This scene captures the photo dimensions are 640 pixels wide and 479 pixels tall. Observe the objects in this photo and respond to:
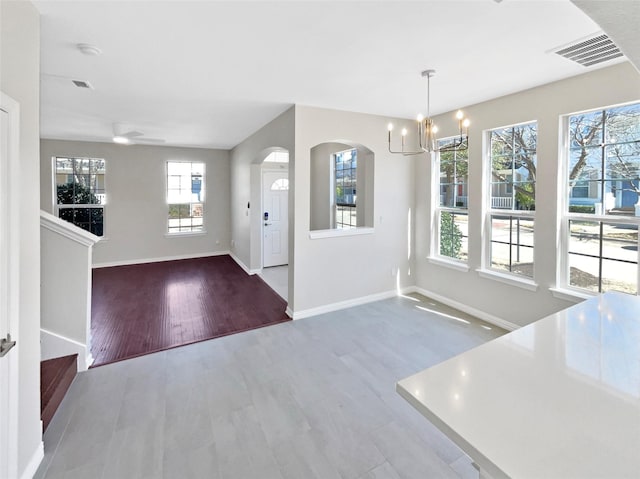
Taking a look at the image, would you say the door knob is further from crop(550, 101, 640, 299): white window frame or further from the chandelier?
crop(550, 101, 640, 299): white window frame

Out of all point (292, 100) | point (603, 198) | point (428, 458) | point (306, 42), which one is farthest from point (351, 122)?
point (428, 458)

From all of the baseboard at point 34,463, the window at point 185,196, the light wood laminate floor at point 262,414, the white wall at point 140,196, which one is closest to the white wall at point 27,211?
the baseboard at point 34,463

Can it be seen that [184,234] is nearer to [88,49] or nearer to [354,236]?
[354,236]

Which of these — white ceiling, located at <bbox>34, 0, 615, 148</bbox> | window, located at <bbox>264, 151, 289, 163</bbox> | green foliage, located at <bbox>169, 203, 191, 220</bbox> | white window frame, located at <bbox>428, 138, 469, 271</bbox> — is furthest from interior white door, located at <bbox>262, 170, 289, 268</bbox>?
white window frame, located at <bbox>428, 138, 469, 271</bbox>

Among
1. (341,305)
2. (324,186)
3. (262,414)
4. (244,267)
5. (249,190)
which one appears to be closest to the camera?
(262,414)

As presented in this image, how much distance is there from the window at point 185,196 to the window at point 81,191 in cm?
125

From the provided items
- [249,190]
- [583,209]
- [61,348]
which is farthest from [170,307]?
[583,209]

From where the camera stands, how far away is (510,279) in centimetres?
362

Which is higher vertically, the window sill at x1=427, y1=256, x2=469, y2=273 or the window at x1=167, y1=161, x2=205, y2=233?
the window at x1=167, y1=161, x2=205, y2=233

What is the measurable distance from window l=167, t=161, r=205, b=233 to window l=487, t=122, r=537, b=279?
234 inches

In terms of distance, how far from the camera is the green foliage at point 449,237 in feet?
14.3

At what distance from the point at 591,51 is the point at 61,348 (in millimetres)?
4831

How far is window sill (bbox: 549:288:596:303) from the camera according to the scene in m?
3.02

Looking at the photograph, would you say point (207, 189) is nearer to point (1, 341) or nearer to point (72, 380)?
point (72, 380)
